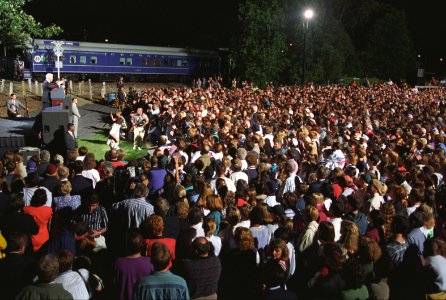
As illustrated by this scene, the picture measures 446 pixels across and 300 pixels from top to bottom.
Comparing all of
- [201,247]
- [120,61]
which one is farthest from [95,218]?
[120,61]

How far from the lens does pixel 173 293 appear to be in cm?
484

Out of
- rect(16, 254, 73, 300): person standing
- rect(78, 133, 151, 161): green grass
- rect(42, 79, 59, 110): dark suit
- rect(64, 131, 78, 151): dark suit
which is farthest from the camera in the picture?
rect(42, 79, 59, 110): dark suit

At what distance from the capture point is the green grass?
1708 centimetres

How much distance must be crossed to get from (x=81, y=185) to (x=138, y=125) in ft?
32.0

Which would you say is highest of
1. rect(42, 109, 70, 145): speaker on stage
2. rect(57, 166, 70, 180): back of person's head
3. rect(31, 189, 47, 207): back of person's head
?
rect(42, 109, 70, 145): speaker on stage

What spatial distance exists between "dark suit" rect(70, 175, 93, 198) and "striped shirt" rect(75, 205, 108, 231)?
1158 millimetres

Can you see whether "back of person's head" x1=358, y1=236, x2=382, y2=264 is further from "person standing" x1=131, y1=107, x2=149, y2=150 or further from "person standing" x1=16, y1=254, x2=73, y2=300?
"person standing" x1=131, y1=107, x2=149, y2=150

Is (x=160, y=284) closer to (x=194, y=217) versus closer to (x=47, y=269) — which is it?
(x=47, y=269)

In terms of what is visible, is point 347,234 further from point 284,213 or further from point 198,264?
point 198,264

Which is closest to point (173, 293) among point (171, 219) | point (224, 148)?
point (171, 219)

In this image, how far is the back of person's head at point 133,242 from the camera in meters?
5.32

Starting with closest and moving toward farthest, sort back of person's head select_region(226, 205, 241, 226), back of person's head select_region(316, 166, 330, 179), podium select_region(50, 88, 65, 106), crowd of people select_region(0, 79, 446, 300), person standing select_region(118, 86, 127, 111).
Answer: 1. crowd of people select_region(0, 79, 446, 300)
2. back of person's head select_region(226, 205, 241, 226)
3. back of person's head select_region(316, 166, 330, 179)
4. podium select_region(50, 88, 65, 106)
5. person standing select_region(118, 86, 127, 111)

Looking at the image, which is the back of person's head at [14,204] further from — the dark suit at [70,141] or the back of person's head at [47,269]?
the dark suit at [70,141]

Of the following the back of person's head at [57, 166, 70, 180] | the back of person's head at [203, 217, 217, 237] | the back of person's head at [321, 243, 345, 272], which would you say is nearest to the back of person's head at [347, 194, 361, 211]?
the back of person's head at [321, 243, 345, 272]
